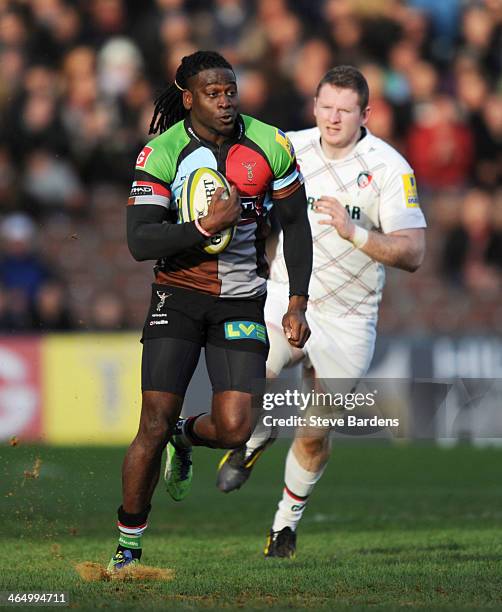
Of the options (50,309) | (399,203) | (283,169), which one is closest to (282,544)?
(399,203)

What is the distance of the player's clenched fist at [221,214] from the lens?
6.40m

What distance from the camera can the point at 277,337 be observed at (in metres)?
8.23

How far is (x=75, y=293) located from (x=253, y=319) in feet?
29.2

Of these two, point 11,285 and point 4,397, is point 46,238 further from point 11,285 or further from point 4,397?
point 4,397

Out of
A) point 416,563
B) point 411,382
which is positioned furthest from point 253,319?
point 411,382

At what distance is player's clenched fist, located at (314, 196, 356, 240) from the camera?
7797 mm

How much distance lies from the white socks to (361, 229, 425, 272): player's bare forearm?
1.35m

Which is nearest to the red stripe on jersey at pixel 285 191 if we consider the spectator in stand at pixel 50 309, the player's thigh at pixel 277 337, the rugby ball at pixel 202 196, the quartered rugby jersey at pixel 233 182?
the quartered rugby jersey at pixel 233 182

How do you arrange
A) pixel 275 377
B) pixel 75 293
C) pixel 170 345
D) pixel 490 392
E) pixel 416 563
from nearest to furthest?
pixel 170 345 → pixel 416 563 → pixel 275 377 → pixel 490 392 → pixel 75 293

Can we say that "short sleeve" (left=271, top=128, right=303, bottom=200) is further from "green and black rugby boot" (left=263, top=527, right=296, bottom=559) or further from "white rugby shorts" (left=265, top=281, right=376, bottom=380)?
"green and black rugby boot" (left=263, top=527, right=296, bottom=559)

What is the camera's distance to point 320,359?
8.40 meters

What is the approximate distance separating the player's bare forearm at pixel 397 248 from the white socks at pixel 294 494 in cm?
135

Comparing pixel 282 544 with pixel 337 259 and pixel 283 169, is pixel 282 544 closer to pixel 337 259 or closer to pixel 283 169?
pixel 337 259

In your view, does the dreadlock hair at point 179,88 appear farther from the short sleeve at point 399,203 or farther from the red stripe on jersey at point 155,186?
the short sleeve at point 399,203
